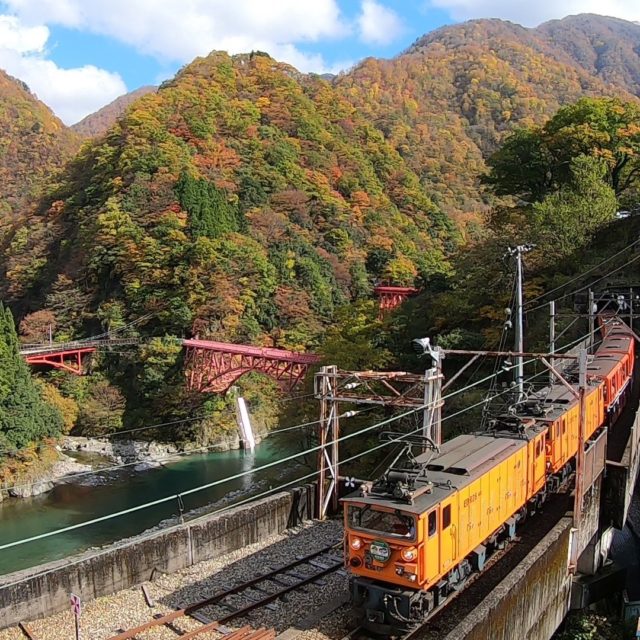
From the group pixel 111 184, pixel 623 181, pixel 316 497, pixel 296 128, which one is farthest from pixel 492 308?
pixel 296 128

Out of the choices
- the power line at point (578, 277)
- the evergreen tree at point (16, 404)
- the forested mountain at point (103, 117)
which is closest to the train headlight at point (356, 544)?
the power line at point (578, 277)

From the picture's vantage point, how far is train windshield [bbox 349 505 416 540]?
8164 mm

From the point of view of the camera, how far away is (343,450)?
2197 centimetres

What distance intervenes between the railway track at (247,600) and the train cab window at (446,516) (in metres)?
2.77

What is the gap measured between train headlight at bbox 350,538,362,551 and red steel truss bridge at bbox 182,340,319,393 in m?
23.8

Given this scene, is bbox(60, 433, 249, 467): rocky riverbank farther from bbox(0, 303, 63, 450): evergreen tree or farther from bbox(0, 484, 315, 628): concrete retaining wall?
bbox(0, 484, 315, 628): concrete retaining wall

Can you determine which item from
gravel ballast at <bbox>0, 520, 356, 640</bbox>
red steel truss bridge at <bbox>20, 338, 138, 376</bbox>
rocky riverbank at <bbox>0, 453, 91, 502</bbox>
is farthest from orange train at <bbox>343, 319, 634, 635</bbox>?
red steel truss bridge at <bbox>20, 338, 138, 376</bbox>

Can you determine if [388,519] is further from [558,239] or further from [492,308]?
[558,239]

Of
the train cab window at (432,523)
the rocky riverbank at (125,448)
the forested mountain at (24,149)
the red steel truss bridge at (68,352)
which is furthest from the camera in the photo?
the forested mountain at (24,149)

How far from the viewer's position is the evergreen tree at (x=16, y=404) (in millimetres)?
30141

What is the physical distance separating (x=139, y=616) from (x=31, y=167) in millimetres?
79353

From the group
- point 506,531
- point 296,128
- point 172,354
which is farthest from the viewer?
point 296,128

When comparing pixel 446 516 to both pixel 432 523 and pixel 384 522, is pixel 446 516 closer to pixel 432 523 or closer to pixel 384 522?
pixel 432 523

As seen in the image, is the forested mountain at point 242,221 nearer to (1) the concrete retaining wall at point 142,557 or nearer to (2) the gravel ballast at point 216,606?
(1) the concrete retaining wall at point 142,557
